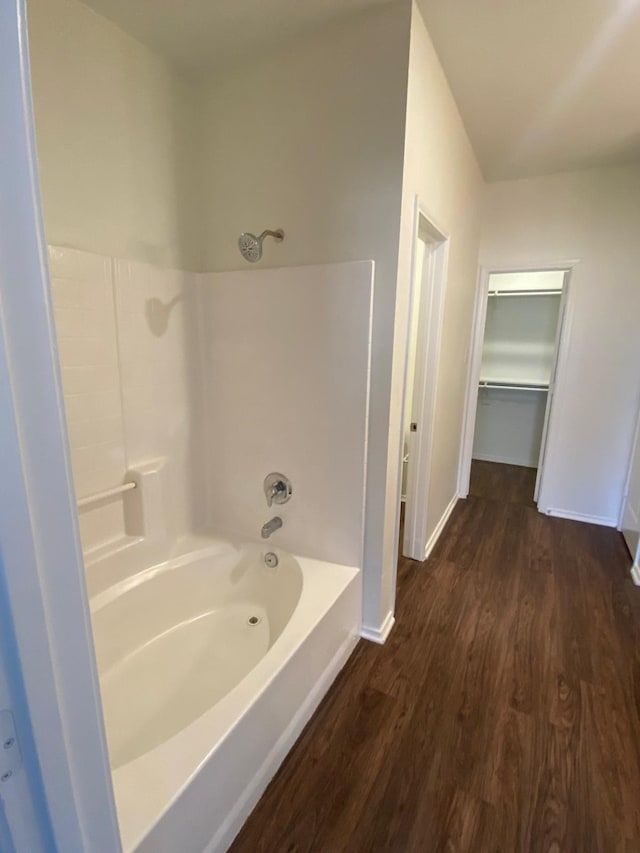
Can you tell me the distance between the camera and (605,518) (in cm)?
325

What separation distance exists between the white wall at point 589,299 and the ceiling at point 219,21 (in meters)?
2.14

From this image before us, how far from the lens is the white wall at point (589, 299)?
9.52 feet

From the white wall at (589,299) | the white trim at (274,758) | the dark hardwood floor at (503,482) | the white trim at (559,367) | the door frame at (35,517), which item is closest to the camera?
the door frame at (35,517)

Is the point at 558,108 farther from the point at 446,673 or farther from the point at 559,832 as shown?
the point at 559,832

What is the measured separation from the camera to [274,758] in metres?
1.38

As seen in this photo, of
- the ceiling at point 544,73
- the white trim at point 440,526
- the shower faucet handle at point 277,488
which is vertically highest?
the ceiling at point 544,73

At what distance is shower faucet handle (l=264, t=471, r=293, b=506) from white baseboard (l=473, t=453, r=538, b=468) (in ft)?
11.2

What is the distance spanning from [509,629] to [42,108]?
9.66 ft

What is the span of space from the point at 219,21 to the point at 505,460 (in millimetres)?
4441

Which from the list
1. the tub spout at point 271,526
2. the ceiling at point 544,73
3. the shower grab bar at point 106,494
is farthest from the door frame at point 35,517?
the ceiling at point 544,73

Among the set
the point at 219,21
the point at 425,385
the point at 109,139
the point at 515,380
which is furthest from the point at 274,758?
the point at 515,380

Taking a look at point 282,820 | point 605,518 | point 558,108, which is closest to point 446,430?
point 605,518

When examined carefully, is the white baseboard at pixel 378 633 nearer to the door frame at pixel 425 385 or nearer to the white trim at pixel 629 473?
the door frame at pixel 425 385

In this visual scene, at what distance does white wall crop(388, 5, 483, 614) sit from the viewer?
5.40ft
